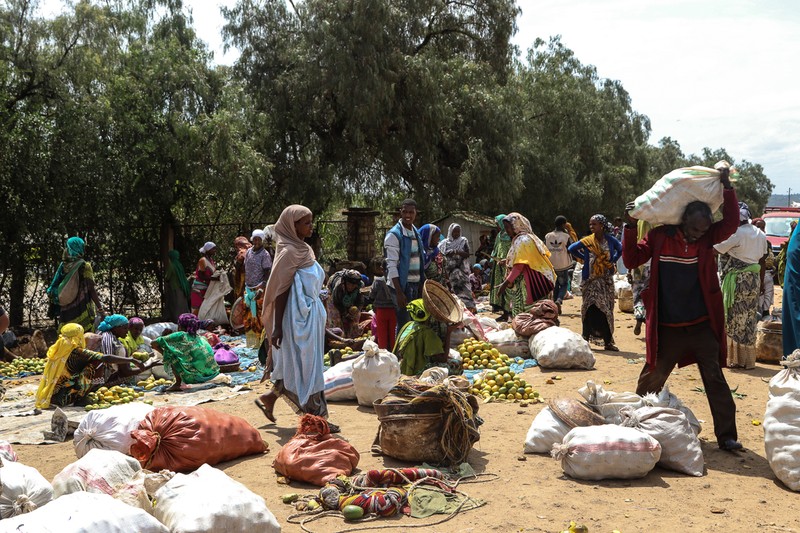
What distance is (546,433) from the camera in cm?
594

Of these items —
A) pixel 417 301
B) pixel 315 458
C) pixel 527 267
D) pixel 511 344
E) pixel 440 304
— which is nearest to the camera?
pixel 315 458

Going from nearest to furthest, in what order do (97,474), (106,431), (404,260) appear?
(97,474)
(106,431)
(404,260)

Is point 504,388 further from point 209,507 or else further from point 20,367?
point 20,367

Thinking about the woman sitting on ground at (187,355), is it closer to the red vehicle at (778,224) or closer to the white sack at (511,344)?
the white sack at (511,344)

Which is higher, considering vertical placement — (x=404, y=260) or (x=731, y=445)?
(x=404, y=260)

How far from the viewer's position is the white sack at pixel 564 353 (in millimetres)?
9539

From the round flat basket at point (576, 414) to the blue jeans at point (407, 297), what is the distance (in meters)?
3.61

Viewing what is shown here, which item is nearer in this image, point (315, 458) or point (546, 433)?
point (315, 458)

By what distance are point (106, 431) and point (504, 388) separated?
3.99 m

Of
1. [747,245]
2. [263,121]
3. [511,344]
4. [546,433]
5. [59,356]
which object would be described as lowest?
[546,433]

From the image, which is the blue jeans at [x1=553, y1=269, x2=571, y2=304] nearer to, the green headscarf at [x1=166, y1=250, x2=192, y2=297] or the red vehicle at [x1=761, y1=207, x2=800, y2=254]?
the green headscarf at [x1=166, y1=250, x2=192, y2=297]

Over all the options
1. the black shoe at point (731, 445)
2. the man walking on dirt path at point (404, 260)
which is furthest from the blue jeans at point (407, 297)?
the black shoe at point (731, 445)

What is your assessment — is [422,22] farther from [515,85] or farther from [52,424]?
[52,424]

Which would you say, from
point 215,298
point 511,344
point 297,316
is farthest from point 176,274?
point 297,316
